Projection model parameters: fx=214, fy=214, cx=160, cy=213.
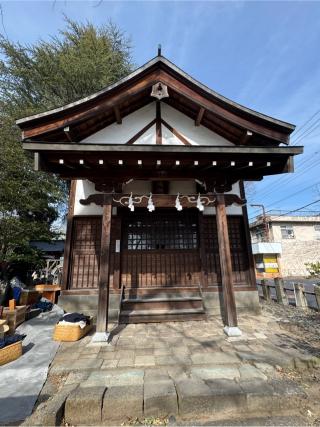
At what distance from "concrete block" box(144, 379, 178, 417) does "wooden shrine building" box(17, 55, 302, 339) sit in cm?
231

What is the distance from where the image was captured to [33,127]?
5.29 meters

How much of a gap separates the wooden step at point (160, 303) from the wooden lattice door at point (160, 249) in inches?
27.0

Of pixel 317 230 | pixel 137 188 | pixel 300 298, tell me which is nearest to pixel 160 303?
pixel 137 188

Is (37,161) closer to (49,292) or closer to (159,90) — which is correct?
(159,90)

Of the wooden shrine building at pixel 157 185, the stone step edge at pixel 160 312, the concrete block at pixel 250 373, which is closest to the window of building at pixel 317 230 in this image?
the wooden shrine building at pixel 157 185

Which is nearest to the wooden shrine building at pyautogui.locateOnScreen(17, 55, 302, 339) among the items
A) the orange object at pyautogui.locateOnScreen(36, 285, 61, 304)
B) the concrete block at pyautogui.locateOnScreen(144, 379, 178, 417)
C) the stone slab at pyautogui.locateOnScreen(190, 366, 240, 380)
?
the orange object at pyautogui.locateOnScreen(36, 285, 61, 304)

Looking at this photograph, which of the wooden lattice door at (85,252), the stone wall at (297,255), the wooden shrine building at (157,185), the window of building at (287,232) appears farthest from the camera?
the window of building at (287,232)

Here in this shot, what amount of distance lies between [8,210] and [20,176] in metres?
1.44

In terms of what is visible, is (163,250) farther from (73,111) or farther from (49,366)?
(73,111)

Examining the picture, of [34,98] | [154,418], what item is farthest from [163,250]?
[34,98]

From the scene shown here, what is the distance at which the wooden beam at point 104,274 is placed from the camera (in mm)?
4848

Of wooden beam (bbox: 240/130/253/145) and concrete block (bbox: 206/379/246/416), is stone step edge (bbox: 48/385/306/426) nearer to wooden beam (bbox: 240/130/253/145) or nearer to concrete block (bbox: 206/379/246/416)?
concrete block (bbox: 206/379/246/416)

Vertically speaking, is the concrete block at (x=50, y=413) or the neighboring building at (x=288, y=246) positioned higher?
the neighboring building at (x=288, y=246)

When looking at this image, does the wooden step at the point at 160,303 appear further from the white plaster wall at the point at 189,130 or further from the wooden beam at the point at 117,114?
the wooden beam at the point at 117,114
